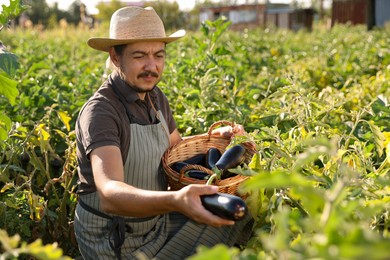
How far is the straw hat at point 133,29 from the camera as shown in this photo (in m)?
2.80

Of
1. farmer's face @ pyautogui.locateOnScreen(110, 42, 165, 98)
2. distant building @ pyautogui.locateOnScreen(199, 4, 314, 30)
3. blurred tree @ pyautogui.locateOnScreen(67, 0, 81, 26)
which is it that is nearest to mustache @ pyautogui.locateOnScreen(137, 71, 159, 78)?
farmer's face @ pyautogui.locateOnScreen(110, 42, 165, 98)

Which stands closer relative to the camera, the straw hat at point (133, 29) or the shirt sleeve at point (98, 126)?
the shirt sleeve at point (98, 126)

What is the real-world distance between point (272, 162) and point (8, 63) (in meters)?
0.95

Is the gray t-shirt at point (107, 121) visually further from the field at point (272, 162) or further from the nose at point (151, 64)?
the field at point (272, 162)

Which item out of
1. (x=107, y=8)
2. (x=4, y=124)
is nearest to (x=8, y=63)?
(x=4, y=124)

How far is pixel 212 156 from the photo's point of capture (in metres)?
2.94

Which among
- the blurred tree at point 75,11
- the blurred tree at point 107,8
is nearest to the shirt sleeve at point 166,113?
the blurred tree at point 107,8

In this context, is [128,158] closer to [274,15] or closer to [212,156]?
[212,156]

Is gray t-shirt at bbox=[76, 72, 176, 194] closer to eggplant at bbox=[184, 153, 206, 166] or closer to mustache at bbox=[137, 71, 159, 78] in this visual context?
mustache at bbox=[137, 71, 159, 78]

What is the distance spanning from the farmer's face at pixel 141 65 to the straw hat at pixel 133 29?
1.5 inches

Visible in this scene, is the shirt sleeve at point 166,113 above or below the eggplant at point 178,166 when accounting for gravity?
above

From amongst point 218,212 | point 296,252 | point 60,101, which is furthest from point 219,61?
point 296,252

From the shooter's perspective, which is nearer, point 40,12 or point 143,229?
point 143,229

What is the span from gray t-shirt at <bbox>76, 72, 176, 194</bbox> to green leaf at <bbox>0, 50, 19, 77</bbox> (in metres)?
0.37
